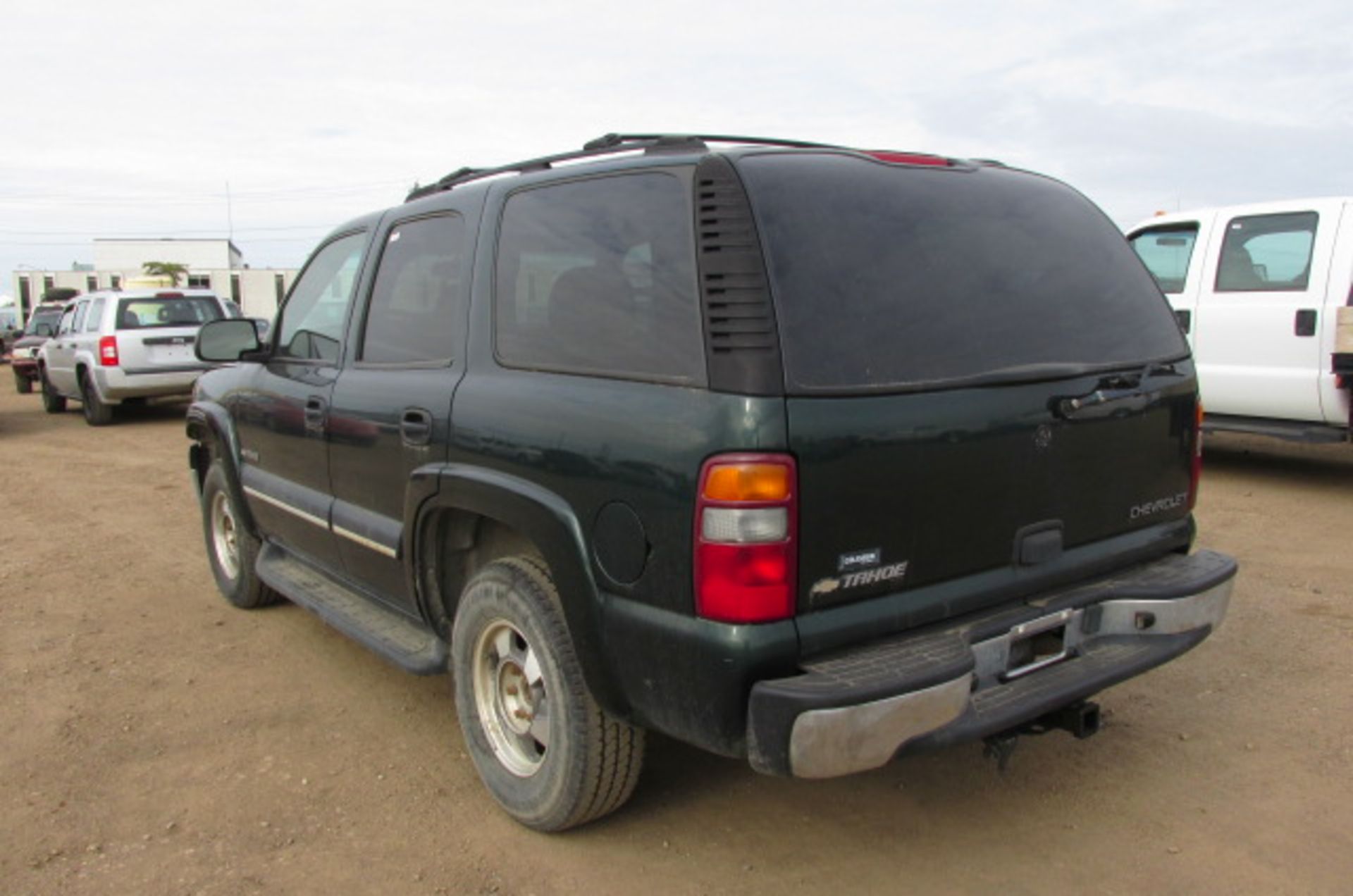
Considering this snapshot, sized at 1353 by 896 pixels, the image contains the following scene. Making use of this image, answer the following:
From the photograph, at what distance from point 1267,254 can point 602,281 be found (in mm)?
6584

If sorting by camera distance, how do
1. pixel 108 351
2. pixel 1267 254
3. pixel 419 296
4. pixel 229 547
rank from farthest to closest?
pixel 108 351, pixel 1267 254, pixel 229 547, pixel 419 296

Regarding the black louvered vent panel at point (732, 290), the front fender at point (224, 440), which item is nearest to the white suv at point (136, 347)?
the front fender at point (224, 440)

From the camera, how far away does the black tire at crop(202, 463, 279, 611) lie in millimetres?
5105

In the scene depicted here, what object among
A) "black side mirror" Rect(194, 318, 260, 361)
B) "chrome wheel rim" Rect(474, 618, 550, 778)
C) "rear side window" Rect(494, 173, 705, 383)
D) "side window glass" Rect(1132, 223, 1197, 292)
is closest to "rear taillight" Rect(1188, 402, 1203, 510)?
"rear side window" Rect(494, 173, 705, 383)

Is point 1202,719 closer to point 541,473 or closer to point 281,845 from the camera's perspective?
point 541,473

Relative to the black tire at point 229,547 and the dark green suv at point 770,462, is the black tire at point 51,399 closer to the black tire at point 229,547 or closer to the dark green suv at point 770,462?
the black tire at point 229,547

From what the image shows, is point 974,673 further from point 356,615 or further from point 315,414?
point 315,414

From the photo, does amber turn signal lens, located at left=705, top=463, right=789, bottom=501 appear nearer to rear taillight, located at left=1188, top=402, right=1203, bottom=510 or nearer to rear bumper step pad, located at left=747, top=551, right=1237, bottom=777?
rear bumper step pad, located at left=747, top=551, right=1237, bottom=777

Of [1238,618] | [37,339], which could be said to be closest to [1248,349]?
[1238,618]

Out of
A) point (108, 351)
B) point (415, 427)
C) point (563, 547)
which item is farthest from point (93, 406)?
point (563, 547)

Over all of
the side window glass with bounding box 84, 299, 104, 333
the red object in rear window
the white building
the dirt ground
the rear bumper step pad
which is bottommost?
the dirt ground

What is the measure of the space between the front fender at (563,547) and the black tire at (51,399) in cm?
1546

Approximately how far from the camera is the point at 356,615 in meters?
3.96

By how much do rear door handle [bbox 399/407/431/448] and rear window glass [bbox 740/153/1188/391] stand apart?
52.6 inches
